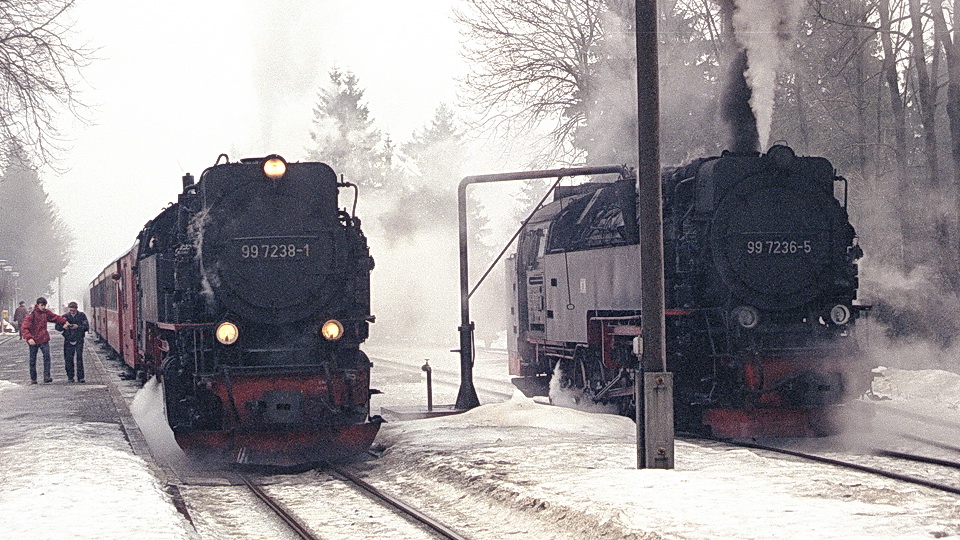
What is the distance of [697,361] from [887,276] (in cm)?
1226

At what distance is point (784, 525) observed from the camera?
25.5 feet

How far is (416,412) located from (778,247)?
20.1 feet

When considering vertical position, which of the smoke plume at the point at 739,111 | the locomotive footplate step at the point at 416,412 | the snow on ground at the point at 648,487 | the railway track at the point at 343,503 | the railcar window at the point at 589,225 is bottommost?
the railway track at the point at 343,503

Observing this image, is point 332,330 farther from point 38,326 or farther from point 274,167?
point 38,326

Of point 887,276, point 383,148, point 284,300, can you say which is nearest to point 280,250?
point 284,300

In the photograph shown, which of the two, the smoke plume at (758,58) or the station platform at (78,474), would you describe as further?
the smoke plume at (758,58)

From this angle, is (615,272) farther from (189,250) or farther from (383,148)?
(383,148)

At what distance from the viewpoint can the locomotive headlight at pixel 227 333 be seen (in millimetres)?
12117

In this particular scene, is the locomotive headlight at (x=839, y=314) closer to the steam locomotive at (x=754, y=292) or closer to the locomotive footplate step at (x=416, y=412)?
the steam locomotive at (x=754, y=292)

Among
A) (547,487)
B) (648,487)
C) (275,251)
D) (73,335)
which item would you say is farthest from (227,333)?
(73,335)

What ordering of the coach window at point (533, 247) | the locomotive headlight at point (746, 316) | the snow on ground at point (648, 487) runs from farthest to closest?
1. the coach window at point (533, 247)
2. the locomotive headlight at point (746, 316)
3. the snow on ground at point (648, 487)

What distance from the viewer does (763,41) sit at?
1495 centimetres

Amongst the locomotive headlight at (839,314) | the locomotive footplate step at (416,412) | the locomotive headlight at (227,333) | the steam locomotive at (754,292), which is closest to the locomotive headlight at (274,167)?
the locomotive headlight at (227,333)

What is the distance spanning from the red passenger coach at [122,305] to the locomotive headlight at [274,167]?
760 cm
